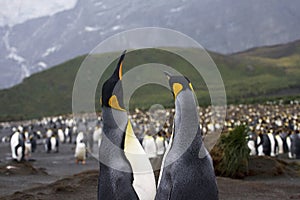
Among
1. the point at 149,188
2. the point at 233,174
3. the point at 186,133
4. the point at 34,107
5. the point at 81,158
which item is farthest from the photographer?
the point at 34,107

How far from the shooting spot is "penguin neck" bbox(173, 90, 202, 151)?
425cm

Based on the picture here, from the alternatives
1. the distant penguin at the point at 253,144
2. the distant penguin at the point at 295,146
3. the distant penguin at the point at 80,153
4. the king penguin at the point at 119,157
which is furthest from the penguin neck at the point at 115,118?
the distant penguin at the point at 80,153

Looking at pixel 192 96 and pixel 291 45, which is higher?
pixel 291 45

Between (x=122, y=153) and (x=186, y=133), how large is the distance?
69 centimetres

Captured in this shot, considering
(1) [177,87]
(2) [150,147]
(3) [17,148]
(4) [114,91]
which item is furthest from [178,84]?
(3) [17,148]

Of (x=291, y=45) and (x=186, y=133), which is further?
(x=291, y=45)

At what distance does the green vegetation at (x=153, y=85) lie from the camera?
257ft

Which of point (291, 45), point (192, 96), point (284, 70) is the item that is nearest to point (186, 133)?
point (192, 96)

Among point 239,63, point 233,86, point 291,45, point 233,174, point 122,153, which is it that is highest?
point 291,45

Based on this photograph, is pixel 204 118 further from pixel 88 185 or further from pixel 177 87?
pixel 177 87

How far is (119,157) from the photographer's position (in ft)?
14.9

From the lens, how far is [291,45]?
489 ft

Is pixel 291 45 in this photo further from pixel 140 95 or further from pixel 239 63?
pixel 140 95

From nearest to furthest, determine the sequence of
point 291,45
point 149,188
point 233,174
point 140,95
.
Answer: point 149,188, point 233,174, point 140,95, point 291,45
